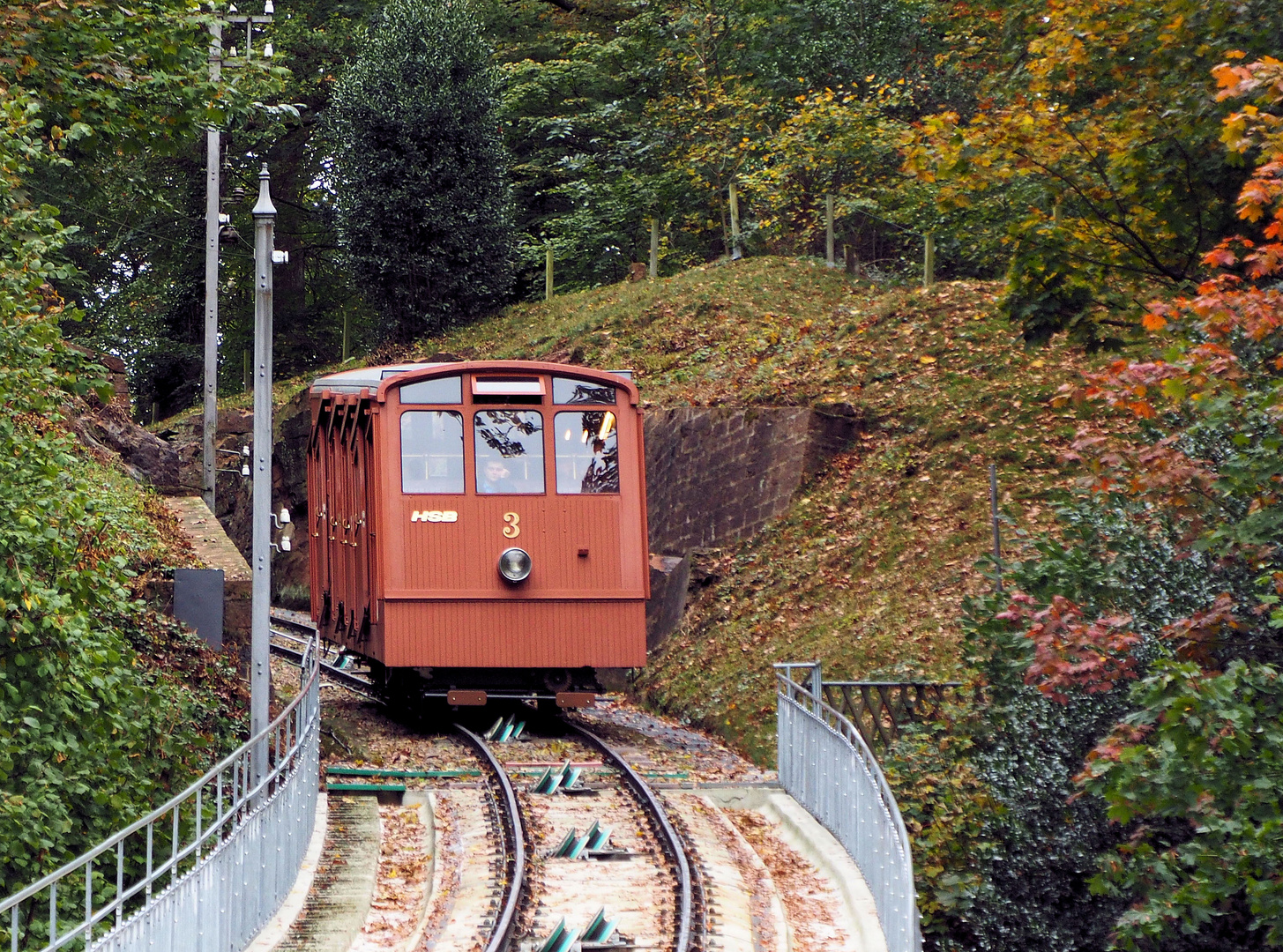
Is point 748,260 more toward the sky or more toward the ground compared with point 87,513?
more toward the sky

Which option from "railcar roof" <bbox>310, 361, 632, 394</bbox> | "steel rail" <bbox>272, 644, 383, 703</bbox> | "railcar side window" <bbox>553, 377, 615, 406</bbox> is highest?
"railcar roof" <bbox>310, 361, 632, 394</bbox>

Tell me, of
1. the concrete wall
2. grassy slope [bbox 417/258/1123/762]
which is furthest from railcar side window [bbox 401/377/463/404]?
the concrete wall

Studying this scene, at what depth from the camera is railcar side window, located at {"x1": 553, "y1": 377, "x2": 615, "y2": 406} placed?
678 inches

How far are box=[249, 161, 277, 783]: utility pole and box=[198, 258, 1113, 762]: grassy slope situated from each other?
283 inches

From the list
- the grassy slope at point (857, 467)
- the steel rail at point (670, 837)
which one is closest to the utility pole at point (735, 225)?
the grassy slope at point (857, 467)

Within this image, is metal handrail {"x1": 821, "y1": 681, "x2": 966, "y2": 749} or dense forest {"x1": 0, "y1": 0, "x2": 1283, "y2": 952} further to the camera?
metal handrail {"x1": 821, "y1": 681, "x2": 966, "y2": 749}

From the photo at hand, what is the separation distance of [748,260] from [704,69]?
23.1 ft

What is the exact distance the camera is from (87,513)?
38.9 ft

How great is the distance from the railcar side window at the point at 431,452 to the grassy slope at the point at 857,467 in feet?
15.3

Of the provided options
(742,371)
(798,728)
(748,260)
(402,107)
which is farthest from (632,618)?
(402,107)

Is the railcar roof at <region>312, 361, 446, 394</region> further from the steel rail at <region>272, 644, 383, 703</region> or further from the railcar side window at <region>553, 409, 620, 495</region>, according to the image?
the steel rail at <region>272, 644, 383, 703</region>

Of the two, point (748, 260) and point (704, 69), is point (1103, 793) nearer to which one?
point (748, 260)

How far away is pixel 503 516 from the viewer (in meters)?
16.8

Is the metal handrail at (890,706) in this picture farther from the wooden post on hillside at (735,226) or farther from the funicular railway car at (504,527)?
the wooden post on hillside at (735,226)
